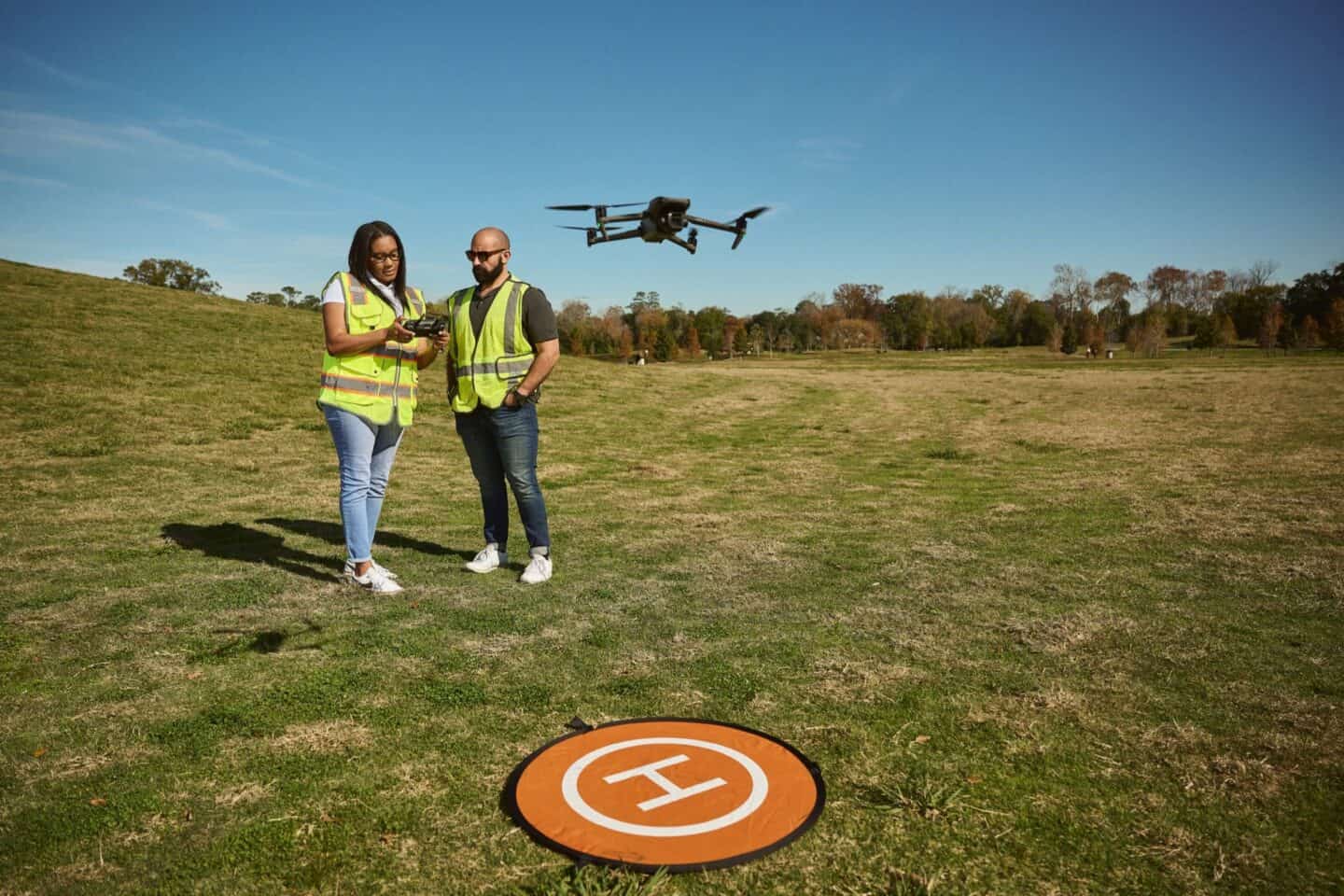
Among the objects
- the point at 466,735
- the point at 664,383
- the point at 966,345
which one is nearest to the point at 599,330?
the point at 966,345

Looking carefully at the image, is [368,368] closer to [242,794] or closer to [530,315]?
[530,315]

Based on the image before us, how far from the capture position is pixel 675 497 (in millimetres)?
10789

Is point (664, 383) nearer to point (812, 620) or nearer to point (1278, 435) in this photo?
point (1278, 435)

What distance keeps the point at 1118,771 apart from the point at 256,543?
23.6 ft

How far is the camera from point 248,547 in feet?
24.7

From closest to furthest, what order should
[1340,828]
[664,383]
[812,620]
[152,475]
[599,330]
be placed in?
[1340,828] < [812,620] < [152,475] < [664,383] < [599,330]

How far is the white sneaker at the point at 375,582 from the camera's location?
19.9ft

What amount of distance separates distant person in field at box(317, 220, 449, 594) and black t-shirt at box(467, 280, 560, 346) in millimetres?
321

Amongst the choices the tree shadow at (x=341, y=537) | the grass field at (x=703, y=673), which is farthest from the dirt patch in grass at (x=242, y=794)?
the tree shadow at (x=341, y=537)

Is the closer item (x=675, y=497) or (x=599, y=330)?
(x=675, y=497)

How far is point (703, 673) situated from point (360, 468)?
2.92 metres

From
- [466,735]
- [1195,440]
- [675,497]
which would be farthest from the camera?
[1195,440]

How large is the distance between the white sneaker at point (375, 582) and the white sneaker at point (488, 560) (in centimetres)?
74

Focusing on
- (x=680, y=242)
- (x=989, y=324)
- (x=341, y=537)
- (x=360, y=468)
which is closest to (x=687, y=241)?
(x=680, y=242)
